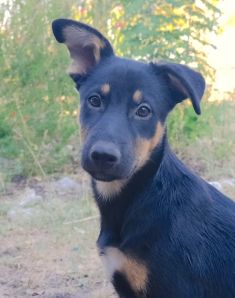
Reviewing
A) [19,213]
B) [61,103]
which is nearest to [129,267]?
[19,213]

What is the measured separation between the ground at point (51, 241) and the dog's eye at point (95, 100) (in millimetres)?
1719

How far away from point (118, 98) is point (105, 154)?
0.48 metres

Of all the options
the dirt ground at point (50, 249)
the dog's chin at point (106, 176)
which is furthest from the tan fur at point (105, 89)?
the dirt ground at point (50, 249)

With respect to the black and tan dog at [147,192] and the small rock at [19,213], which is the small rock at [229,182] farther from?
the black and tan dog at [147,192]

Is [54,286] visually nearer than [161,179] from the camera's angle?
No

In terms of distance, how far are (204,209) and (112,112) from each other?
2.59 feet

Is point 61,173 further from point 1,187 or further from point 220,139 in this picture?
point 220,139

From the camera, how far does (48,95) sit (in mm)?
7465

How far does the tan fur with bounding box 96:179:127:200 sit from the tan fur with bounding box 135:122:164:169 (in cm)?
18

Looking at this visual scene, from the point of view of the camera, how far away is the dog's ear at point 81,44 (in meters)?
4.12

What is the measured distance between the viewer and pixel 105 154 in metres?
3.62

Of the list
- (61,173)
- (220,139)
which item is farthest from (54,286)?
(220,139)

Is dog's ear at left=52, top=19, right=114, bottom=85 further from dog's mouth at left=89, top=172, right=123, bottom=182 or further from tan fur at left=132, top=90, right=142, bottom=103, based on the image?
dog's mouth at left=89, top=172, right=123, bottom=182

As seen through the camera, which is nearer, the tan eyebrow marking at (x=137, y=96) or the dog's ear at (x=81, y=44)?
the tan eyebrow marking at (x=137, y=96)
